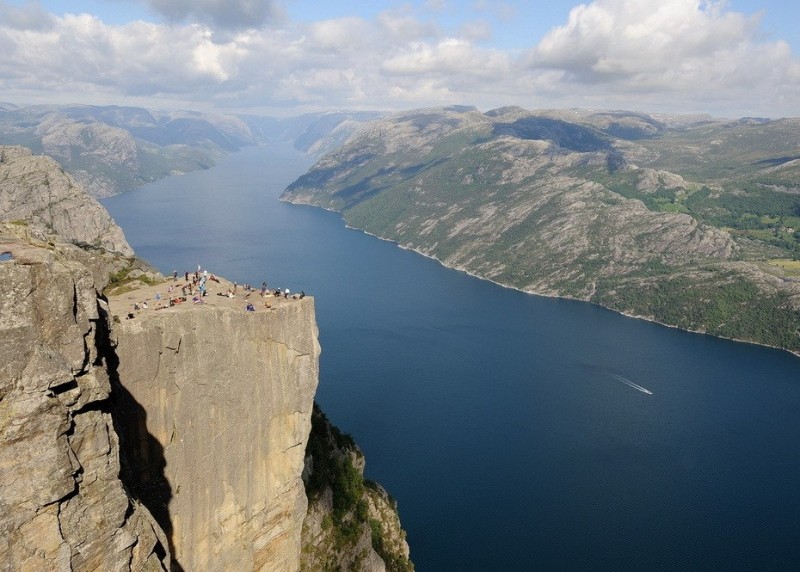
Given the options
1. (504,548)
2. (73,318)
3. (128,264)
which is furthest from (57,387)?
(504,548)

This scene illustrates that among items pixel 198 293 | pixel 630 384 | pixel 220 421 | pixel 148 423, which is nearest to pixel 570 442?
pixel 630 384

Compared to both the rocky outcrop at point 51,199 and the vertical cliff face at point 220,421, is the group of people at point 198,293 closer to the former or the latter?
the vertical cliff face at point 220,421

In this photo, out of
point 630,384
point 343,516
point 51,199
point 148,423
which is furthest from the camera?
point 51,199

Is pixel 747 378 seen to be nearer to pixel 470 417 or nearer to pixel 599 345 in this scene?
pixel 599 345

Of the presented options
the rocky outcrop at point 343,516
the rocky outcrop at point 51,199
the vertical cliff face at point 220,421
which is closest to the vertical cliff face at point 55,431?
the vertical cliff face at point 220,421

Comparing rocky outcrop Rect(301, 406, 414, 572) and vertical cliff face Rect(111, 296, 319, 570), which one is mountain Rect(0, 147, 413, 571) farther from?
rocky outcrop Rect(301, 406, 414, 572)

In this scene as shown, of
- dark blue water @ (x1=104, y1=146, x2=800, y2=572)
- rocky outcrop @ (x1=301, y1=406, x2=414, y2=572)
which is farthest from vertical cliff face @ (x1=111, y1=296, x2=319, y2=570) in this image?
dark blue water @ (x1=104, y1=146, x2=800, y2=572)

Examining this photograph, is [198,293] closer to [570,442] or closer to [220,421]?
[220,421]
